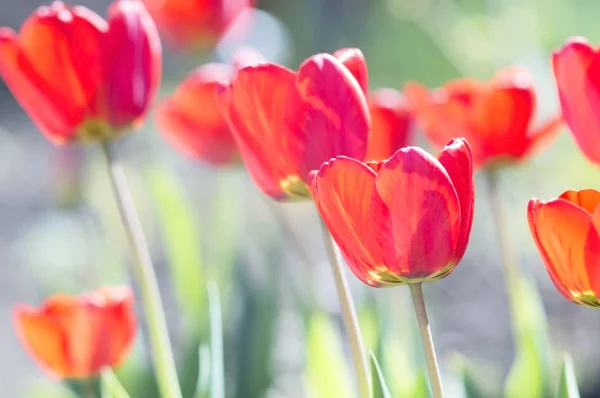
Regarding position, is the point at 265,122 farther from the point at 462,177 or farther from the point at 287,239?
the point at 287,239

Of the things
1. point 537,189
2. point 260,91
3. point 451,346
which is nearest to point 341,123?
point 260,91

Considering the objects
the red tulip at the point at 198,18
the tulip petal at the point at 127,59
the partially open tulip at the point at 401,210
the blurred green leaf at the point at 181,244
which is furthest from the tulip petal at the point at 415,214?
the red tulip at the point at 198,18

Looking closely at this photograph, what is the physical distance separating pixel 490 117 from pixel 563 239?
0.86 ft

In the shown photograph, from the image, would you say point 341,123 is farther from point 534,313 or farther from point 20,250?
point 20,250

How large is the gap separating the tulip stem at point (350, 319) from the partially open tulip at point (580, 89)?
13cm

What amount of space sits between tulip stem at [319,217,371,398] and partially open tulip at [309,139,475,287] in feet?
0.15

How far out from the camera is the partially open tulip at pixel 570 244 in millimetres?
323

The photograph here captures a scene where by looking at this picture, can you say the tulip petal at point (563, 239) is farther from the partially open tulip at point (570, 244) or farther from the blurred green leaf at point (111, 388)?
the blurred green leaf at point (111, 388)

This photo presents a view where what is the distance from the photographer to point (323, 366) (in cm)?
65

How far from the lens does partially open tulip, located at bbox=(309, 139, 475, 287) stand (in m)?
0.32

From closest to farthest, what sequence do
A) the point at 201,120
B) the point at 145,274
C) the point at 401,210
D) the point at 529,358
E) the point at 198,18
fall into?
the point at 401,210
the point at 145,274
the point at 529,358
the point at 201,120
the point at 198,18

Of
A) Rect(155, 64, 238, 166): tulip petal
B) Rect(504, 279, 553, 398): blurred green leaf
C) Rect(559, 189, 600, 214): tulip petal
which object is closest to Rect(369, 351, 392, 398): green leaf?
Rect(559, 189, 600, 214): tulip petal

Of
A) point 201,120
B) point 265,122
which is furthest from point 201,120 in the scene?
point 265,122

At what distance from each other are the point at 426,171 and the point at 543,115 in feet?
5.14
